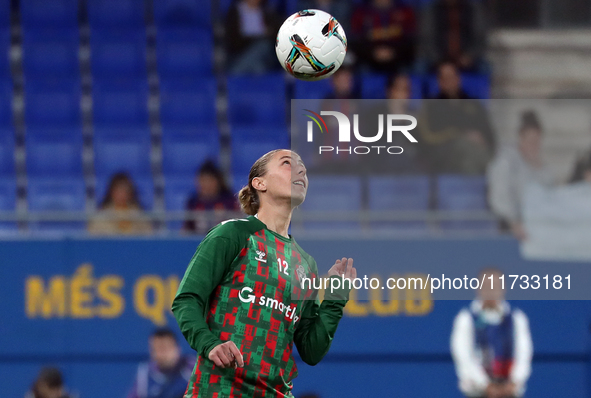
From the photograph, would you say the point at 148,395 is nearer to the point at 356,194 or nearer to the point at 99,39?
the point at 356,194

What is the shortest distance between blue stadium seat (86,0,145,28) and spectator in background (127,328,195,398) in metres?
3.88

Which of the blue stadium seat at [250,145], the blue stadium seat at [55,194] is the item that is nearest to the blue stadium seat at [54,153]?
the blue stadium seat at [55,194]

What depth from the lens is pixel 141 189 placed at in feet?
26.7

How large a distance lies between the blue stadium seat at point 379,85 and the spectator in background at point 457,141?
4.38 feet

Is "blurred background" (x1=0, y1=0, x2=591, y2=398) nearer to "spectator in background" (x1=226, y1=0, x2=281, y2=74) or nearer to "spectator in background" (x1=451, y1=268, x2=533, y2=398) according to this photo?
"spectator in background" (x1=226, y1=0, x2=281, y2=74)

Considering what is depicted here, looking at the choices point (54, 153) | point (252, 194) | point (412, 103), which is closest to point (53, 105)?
point (54, 153)

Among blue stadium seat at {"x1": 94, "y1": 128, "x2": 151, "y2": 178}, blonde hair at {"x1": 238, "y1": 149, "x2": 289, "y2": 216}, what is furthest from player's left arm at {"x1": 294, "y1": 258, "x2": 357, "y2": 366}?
blue stadium seat at {"x1": 94, "y1": 128, "x2": 151, "y2": 178}

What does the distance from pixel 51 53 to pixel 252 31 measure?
7.25ft

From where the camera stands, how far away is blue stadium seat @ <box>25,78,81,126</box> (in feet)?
29.5

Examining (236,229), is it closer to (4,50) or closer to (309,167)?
(309,167)

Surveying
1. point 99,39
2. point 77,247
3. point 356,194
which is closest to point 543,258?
point 356,194

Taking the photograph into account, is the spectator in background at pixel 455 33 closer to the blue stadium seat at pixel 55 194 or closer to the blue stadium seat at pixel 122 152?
the blue stadium seat at pixel 122 152

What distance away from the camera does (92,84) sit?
911 centimetres

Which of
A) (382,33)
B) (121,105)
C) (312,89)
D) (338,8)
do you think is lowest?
(121,105)
